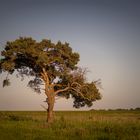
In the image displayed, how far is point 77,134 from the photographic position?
2181cm

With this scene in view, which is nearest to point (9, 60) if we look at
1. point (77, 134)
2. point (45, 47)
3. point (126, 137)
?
point (45, 47)

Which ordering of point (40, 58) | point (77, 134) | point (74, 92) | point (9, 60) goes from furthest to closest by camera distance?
1. point (74, 92)
2. point (9, 60)
3. point (40, 58)
4. point (77, 134)

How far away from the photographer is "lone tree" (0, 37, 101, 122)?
3894cm

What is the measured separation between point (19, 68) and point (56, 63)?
15.9 feet

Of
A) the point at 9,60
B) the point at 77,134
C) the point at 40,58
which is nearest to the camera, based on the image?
the point at 77,134

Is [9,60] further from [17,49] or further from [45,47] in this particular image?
[45,47]

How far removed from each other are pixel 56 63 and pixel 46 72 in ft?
5.40

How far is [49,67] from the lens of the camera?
40781mm

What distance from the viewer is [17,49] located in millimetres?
38875

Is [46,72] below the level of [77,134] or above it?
above

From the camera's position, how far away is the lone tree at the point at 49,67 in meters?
38.9

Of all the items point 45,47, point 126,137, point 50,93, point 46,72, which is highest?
point 45,47

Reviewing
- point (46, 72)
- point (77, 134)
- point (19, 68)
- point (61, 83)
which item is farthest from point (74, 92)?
point (77, 134)

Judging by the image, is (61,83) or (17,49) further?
(61,83)
